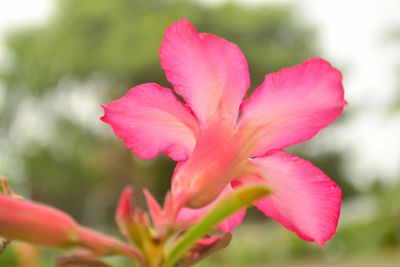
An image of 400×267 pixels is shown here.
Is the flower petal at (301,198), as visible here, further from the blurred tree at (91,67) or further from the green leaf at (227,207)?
the blurred tree at (91,67)

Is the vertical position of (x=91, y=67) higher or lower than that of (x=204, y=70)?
lower

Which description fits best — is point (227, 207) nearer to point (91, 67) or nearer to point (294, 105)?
point (294, 105)

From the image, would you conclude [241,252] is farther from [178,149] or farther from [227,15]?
[178,149]

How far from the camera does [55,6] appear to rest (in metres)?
11.1

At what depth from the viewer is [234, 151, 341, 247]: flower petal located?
0.68 ft

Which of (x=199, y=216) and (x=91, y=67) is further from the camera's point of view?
(x=91, y=67)

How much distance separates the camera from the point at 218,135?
0.73ft

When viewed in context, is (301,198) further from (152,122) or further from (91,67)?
(91,67)

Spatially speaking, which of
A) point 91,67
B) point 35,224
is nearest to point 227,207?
point 35,224

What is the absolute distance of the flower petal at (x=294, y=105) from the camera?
0.64 ft

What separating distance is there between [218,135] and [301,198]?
0.05 metres

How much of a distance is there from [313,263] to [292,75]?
25.7 feet

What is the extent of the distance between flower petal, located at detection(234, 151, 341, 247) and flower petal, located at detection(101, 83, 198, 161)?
4 cm

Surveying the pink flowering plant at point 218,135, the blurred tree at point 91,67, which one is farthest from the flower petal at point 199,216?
the blurred tree at point 91,67
